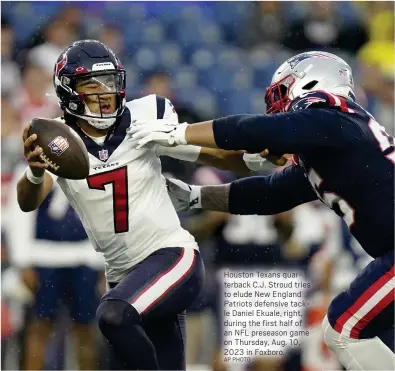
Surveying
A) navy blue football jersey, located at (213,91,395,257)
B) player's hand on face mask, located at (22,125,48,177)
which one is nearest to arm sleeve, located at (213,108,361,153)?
navy blue football jersey, located at (213,91,395,257)

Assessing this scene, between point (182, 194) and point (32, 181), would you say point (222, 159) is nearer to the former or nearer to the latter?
point (182, 194)

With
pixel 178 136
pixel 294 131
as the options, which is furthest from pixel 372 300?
pixel 178 136

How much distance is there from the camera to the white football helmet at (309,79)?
3.50 meters

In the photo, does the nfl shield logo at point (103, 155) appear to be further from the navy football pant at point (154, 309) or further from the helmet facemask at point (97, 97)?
the navy football pant at point (154, 309)

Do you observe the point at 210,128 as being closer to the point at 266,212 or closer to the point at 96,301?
the point at 266,212

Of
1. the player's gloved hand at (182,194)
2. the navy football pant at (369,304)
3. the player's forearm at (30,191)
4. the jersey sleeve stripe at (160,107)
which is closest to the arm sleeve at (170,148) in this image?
the jersey sleeve stripe at (160,107)

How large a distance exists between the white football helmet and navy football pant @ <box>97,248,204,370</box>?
2.36 feet

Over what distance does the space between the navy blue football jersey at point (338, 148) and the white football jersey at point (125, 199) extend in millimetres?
423

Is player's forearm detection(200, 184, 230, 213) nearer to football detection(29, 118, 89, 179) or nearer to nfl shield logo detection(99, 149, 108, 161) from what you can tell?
nfl shield logo detection(99, 149, 108, 161)

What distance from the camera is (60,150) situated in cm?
338

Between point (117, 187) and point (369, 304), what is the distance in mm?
1086

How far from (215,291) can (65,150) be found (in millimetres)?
2382

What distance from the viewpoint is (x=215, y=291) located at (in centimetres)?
554

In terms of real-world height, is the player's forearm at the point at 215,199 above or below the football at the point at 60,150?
below
